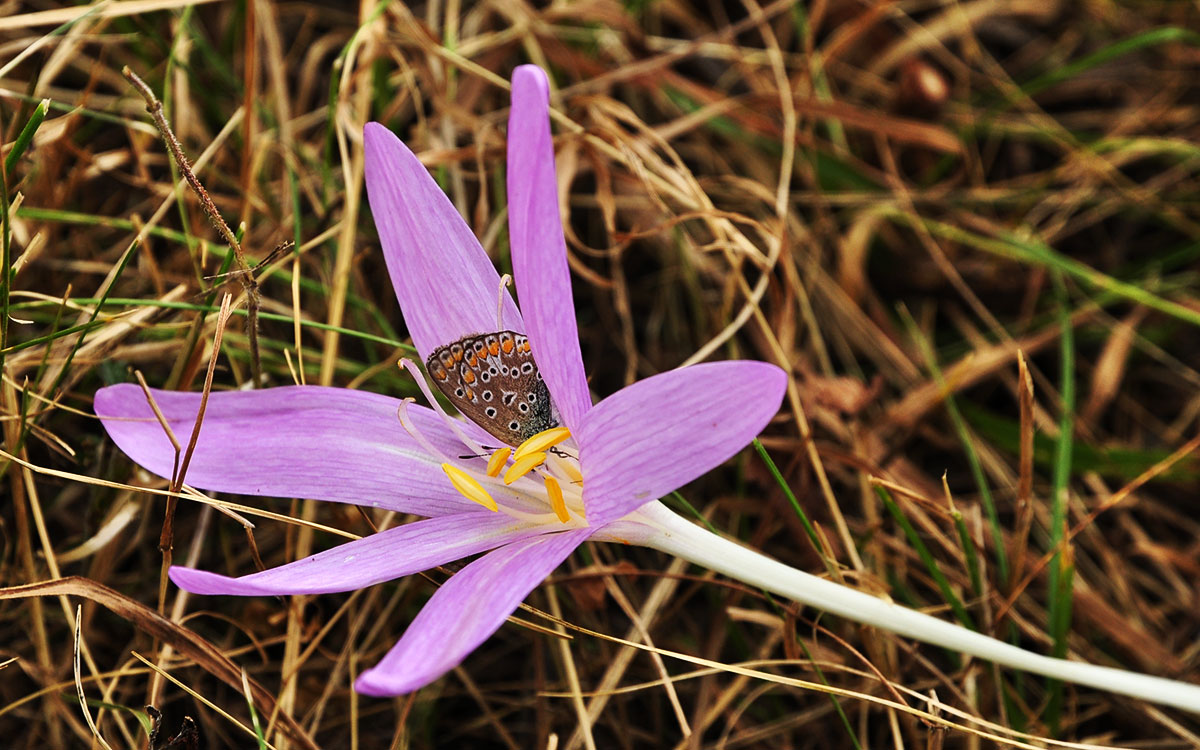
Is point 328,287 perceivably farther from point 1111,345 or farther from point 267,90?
point 1111,345

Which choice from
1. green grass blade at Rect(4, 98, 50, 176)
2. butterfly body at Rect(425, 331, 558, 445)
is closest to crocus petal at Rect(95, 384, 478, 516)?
butterfly body at Rect(425, 331, 558, 445)

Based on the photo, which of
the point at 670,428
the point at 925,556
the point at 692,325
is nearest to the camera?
the point at 670,428

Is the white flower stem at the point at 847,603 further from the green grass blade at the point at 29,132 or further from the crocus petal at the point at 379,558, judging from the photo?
the green grass blade at the point at 29,132

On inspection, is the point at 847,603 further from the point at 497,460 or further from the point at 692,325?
the point at 692,325

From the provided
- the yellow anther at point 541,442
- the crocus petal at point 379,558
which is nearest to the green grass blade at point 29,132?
→ the crocus petal at point 379,558

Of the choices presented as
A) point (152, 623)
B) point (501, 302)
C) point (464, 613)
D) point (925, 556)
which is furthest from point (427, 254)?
point (925, 556)

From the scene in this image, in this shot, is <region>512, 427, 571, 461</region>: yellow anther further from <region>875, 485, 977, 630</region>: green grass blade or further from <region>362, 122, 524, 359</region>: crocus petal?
<region>875, 485, 977, 630</region>: green grass blade
